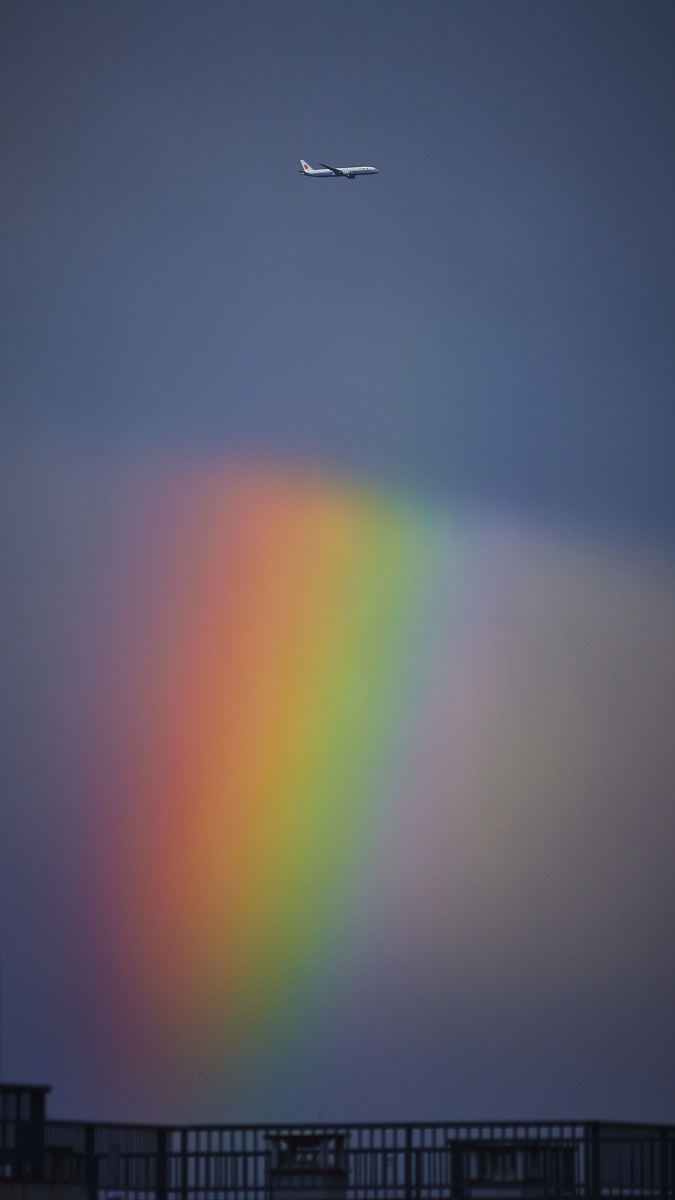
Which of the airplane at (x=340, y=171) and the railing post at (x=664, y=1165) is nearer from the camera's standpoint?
the railing post at (x=664, y=1165)

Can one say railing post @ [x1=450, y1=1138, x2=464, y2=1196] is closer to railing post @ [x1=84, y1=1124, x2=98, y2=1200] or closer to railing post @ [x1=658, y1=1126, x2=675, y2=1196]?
railing post @ [x1=658, y1=1126, x2=675, y2=1196]

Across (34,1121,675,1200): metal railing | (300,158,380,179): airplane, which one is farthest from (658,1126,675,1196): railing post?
(300,158,380,179): airplane

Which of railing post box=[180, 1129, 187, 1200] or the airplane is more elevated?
the airplane

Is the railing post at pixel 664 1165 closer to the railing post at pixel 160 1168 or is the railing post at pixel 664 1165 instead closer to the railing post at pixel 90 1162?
the railing post at pixel 160 1168

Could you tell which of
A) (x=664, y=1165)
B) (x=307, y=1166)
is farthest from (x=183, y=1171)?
(x=664, y=1165)

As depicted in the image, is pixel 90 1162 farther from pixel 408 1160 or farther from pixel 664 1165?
pixel 664 1165

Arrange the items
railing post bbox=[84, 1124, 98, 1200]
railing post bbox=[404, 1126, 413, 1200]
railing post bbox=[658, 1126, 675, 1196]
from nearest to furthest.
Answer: railing post bbox=[84, 1124, 98, 1200] → railing post bbox=[658, 1126, 675, 1196] → railing post bbox=[404, 1126, 413, 1200]

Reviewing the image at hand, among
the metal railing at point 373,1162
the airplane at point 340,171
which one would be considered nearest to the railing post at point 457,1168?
the metal railing at point 373,1162

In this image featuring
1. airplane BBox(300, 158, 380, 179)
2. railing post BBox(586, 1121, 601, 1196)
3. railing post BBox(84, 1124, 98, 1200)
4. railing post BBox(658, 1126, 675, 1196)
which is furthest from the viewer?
airplane BBox(300, 158, 380, 179)

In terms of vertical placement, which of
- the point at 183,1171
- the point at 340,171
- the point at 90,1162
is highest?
the point at 340,171
